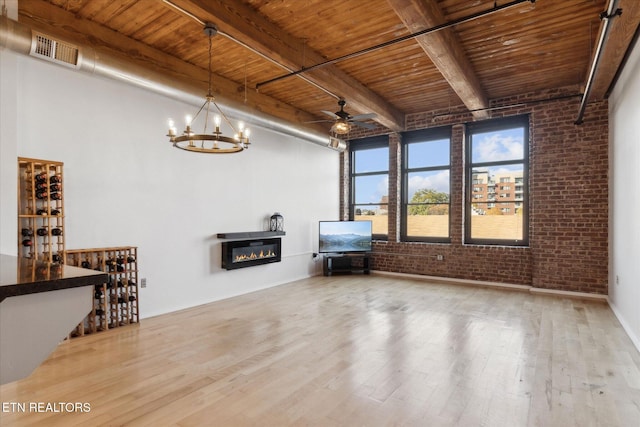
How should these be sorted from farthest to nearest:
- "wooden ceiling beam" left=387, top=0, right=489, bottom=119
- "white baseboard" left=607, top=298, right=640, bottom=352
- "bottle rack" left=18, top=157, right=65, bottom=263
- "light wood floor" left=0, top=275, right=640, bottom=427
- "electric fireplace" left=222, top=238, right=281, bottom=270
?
"electric fireplace" left=222, top=238, right=281, bottom=270, "white baseboard" left=607, top=298, right=640, bottom=352, "bottle rack" left=18, top=157, right=65, bottom=263, "wooden ceiling beam" left=387, top=0, right=489, bottom=119, "light wood floor" left=0, top=275, right=640, bottom=427

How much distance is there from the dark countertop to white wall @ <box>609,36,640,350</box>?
16.1 ft

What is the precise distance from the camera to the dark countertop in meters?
1.17

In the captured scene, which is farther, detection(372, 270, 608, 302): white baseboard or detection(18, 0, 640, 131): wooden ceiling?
detection(372, 270, 608, 302): white baseboard

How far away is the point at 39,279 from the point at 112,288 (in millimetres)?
3460

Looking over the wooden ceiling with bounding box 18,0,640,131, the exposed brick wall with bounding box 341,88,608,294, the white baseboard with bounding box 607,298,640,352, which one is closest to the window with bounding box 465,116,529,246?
the exposed brick wall with bounding box 341,88,608,294

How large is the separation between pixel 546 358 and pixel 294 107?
5.79 m

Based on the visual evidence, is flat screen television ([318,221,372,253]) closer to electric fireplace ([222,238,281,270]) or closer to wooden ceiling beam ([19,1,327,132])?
electric fireplace ([222,238,281,270])

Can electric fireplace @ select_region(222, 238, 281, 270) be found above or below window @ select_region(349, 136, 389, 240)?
below

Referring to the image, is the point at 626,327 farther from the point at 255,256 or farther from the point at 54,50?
the point at 54,50

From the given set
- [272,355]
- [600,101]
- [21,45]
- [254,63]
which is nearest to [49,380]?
[272,355]

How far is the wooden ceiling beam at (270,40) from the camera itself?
3.37 metres

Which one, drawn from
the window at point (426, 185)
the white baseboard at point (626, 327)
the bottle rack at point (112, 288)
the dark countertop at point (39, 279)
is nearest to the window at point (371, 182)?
the window at point (426, 185)

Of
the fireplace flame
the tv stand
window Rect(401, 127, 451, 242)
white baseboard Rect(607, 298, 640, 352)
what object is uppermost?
window Rect(401, 127, 451, 242)

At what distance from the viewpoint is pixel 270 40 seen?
396cm
